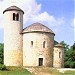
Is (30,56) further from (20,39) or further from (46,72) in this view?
(46,72)

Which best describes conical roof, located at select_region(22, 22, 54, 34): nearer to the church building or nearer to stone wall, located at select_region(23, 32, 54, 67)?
the church building

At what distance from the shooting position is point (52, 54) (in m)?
52.6

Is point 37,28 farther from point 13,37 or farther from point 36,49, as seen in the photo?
point 13,37

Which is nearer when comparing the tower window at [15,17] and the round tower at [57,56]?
the round tower at [57,56]

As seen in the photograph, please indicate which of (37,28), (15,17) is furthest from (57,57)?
(15,17)

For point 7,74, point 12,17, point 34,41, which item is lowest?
point 7,74

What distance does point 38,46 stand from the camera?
50.8 m

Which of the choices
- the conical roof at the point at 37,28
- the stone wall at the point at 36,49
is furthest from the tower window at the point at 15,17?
the stone wall at the point at 36,49

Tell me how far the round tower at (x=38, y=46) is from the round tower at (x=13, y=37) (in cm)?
140

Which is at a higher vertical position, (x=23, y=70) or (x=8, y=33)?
(x=8, y=33)

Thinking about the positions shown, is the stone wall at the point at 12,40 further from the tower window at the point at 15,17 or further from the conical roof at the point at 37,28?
the conical roof at the point at 37,28

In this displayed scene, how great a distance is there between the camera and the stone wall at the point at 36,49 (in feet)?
167

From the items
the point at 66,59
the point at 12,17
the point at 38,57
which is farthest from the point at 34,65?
the point at 66,59

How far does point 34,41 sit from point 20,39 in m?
3.67
